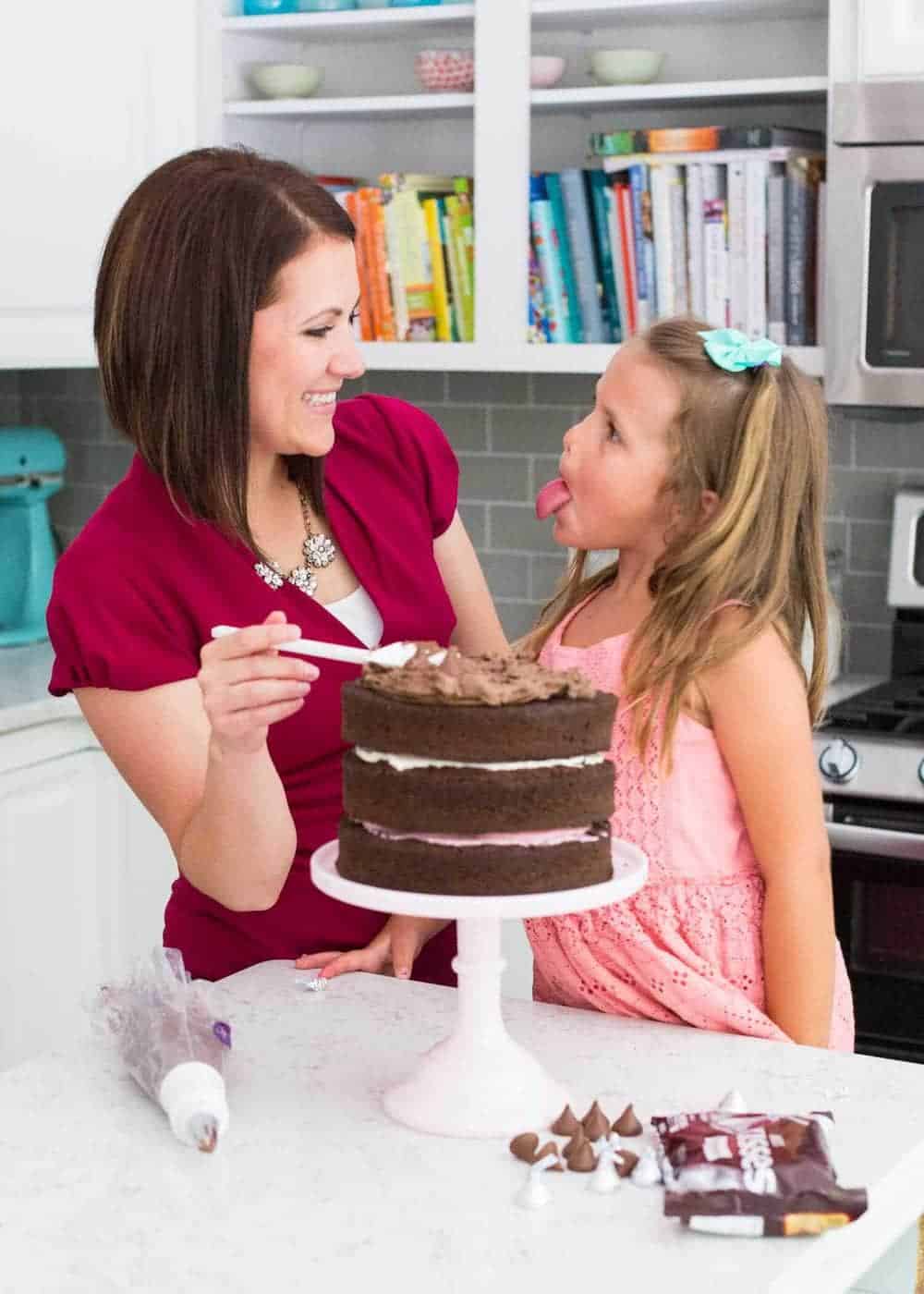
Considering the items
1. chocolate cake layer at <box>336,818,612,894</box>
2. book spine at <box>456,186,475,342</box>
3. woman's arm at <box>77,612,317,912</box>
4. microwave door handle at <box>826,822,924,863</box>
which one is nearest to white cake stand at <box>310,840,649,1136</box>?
chocolate cake layer at <box>336,818,612,894</box>

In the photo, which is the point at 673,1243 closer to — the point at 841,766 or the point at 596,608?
the point at 596,608

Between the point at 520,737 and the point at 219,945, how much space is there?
672 millimetres

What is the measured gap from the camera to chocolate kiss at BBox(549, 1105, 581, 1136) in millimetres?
1296

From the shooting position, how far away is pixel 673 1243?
Answer: 3.79 ft

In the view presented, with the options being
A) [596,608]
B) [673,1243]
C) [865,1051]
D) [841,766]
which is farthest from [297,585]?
[865,1051]

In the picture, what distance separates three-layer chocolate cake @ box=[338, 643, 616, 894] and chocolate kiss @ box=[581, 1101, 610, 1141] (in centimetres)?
17

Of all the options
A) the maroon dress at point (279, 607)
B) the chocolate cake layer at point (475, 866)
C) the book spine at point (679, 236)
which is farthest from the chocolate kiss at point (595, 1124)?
the book spine at point (679, 236)

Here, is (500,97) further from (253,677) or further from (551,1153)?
(551,1153)

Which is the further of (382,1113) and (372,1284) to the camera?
(382,1113)

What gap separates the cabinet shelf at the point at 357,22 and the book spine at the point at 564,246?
1.10ft

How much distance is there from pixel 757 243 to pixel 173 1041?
78.4 inches

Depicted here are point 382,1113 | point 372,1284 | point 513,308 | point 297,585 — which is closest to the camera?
point 372,1284

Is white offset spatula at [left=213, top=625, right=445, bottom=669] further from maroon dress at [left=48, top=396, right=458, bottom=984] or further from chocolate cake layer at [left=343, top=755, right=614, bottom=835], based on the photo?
maroon dress at [left=48, top=396, right=458, bottom=984]

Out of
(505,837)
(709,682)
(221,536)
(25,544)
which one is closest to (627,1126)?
(505,837)
